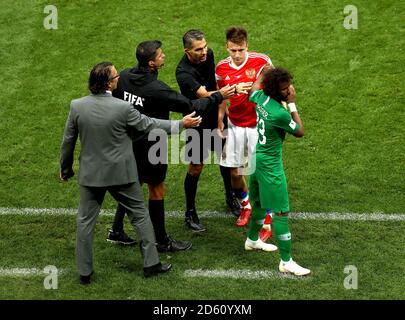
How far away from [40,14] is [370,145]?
6.03 meters

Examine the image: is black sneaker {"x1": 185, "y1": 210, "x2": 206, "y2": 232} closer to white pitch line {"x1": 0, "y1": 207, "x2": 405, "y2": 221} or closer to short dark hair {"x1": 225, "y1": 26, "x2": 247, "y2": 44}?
white pitch line {"x1": 0, "y1": 207, "x2": 405, "y2": 221}

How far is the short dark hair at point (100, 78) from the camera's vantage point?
21.2ft

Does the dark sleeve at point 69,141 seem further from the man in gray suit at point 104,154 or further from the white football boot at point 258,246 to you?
the white football boot at point 258,246

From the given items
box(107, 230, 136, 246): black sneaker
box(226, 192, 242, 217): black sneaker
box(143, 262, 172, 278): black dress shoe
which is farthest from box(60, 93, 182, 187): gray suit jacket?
box(226, 192, 242, 217): black sneaker

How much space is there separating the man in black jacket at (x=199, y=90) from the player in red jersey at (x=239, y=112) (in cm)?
12

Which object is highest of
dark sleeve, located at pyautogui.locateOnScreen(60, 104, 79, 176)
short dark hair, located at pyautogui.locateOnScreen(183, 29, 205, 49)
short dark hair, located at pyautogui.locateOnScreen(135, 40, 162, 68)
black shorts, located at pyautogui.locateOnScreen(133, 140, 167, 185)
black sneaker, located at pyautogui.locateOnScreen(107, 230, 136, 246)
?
short dark hair, located at pyautogui.locateOnScreen(183, 29, 205, 49)

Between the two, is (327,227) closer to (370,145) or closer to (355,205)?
(355,205)

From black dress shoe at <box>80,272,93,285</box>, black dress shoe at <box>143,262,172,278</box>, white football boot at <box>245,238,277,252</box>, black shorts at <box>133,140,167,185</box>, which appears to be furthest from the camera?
white football boot at <box>245,238,277,252</box>

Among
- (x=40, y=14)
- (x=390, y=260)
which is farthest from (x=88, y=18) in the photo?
(x=390, y=260)

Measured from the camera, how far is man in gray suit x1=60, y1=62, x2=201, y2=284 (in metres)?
6.47

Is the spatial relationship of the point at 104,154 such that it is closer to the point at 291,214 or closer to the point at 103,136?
the point at 103,136

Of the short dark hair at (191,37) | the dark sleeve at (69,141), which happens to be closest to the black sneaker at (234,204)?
the short dark hair at (191,37)

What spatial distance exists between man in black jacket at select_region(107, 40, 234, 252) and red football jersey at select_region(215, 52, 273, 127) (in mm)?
561

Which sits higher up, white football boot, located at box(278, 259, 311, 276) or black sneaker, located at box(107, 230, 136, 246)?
black sneaker, located at box(107, 230, 136, 246)
